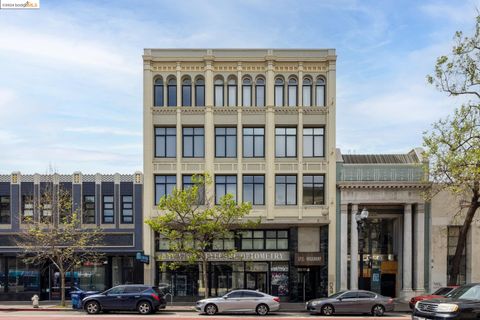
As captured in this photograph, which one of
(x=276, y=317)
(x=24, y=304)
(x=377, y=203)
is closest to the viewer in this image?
(x=276, y=317)

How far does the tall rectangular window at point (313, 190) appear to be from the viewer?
3375cm

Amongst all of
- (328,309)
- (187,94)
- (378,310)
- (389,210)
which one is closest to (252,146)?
(187,94)

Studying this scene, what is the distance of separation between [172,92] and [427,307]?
78.7ft

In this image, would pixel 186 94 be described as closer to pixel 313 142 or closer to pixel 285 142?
pixel 285 142

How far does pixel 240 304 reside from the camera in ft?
83.1

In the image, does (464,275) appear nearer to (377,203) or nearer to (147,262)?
(377,203)

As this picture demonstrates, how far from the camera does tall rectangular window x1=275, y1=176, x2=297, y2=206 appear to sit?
111ft

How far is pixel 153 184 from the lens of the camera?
3378 centimetres

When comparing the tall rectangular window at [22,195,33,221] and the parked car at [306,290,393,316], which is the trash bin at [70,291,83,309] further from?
the parked car at [306,290,393,316]

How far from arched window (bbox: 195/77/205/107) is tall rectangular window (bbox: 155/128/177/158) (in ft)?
8.10

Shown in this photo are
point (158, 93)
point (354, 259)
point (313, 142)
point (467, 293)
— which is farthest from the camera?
point (158, 93)

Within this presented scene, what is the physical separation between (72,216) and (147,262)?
18.3 ft

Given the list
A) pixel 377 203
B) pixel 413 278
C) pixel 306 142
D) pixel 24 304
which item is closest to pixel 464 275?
pixel 413 278

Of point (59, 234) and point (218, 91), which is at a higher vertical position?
point (218, 91)
